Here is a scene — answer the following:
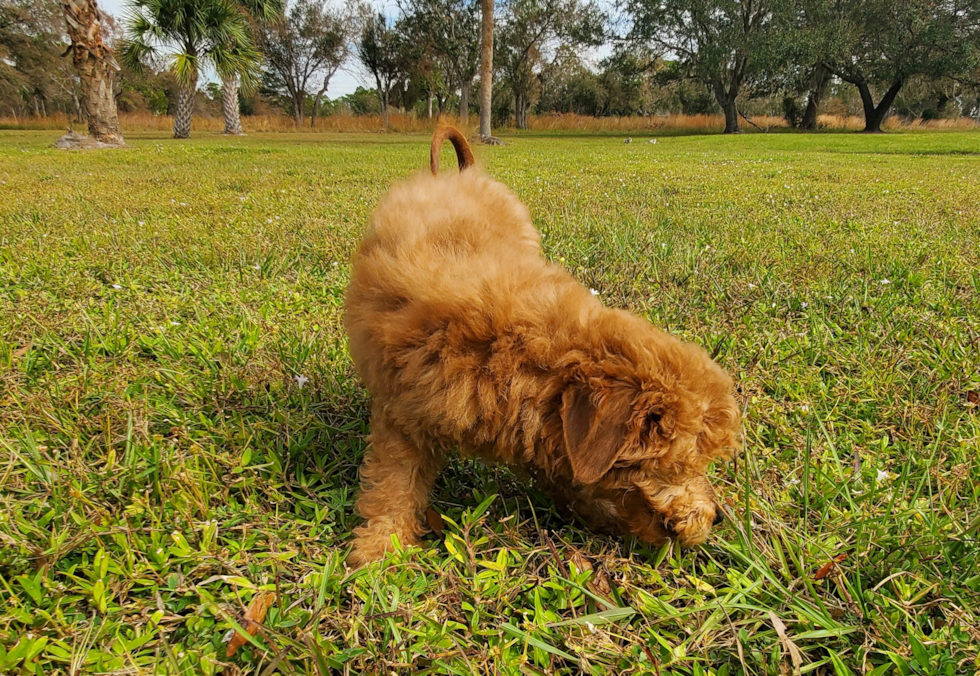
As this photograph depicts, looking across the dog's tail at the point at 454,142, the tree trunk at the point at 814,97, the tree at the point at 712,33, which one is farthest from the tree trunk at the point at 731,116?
the dog's tail at the point at 454,142

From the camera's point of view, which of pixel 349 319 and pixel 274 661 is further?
pixel 349 319

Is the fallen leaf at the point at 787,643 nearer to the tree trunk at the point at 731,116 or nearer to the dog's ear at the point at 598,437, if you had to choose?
the dog's ear at the point at 598,437

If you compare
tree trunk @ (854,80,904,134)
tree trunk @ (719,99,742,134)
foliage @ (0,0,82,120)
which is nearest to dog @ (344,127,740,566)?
tree trunk @ (719,99,742,134)

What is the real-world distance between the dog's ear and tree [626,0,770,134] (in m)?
36.0

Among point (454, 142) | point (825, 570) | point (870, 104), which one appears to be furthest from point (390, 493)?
point (870, 104)

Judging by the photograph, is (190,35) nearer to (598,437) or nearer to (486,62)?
(486,62)

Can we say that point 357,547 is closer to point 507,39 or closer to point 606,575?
point 606,575

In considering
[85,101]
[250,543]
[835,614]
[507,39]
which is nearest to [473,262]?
[250,543]

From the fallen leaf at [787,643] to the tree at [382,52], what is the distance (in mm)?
48645

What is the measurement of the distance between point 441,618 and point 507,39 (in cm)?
4880

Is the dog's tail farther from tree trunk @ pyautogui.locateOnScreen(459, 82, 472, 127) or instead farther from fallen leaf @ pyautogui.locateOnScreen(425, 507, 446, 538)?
tree trunk @ pyautogui.locateOnScreen(459, 82, 472, 127)

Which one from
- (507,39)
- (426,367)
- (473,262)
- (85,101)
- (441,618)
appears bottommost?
(441,618)

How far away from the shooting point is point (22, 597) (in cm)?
165

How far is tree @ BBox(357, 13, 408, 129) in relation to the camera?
46.2 meters
